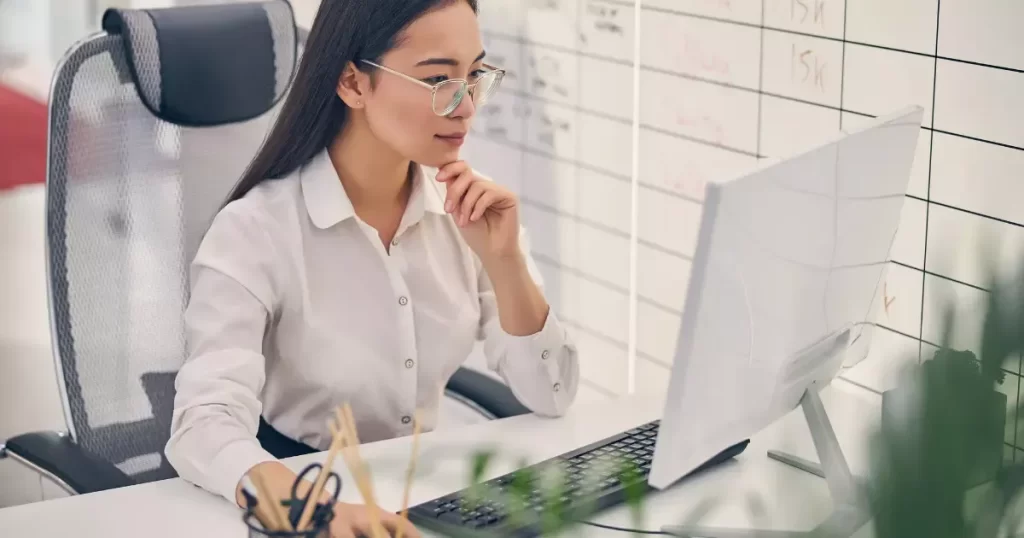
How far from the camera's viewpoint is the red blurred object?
259 centimetres

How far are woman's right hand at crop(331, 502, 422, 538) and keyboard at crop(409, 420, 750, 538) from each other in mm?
32

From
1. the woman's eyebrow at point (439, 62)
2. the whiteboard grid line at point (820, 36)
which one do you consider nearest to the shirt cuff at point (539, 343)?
the woman's eyebrow at point (439, 62)

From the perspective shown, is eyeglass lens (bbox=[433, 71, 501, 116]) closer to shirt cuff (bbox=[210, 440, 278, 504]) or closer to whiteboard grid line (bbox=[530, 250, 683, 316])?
shirt cuff (bbox=[210, 440, 278, 504])

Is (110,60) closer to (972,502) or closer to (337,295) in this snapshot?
(337,295)

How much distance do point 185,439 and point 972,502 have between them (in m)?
1.01

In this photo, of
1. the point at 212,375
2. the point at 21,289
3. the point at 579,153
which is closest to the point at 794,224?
the point at 212,375

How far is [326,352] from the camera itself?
1.49 m

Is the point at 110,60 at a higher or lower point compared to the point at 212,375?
higher

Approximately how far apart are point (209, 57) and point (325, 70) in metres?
0.23

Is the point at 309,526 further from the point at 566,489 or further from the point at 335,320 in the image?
the point at 335,320

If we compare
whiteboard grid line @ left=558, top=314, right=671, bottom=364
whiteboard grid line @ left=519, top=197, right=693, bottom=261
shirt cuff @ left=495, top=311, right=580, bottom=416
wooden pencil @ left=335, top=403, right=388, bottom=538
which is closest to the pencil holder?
wooden pencil @ left=335, top=403, right=388, bottom=538

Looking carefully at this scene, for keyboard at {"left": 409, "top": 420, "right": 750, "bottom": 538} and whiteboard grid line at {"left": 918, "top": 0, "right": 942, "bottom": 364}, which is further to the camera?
whiteboard grid line at {"left": 918, "top": 0, "right": 942, "bottom": 364}

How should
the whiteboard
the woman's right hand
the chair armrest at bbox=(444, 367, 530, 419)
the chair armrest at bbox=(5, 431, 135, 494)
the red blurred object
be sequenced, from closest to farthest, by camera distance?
the woman's right hand < the chair armrest at bbox=(5, 431, 135, 494) < the whiteboard < the chair armrest at bbox=(444, 367, 530, 419) < the red blurred object

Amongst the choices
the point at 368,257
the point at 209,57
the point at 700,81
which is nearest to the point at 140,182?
the point at 209,57
